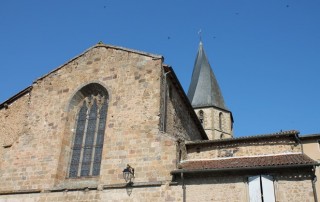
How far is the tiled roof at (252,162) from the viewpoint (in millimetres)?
9148

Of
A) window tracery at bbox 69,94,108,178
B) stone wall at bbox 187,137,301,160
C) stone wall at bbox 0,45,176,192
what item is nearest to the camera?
stone wall at bbox 187,137,301,160

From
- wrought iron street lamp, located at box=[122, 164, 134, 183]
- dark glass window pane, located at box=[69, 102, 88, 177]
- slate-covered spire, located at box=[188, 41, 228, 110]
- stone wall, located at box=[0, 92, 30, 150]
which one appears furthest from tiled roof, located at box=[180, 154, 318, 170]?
slate-covered spire, located at box=[188, 41, 228, 110]

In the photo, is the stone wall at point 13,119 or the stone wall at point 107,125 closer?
the stone wall at point 107,125

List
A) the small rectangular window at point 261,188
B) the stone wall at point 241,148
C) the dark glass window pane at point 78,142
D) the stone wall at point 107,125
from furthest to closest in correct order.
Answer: the dark glass window pane at point 78,142 < the stone wall at point 107,125 < the stone wall at point 241,148 < the small rectangular window at point 261,188

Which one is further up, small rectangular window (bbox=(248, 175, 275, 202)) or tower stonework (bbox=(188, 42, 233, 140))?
tower stonework (bbox=(188, 42, 233, 140))

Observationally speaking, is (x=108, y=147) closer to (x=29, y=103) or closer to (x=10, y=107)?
(x=29, y=103)

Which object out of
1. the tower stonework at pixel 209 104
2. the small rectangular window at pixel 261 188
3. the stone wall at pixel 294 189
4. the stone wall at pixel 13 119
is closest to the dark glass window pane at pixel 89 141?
the stone wall at pixel 13 119

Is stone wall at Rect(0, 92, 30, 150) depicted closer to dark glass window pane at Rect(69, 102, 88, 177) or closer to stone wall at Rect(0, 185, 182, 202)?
dark glass window pane at Rect(69, 102, 88, 177)

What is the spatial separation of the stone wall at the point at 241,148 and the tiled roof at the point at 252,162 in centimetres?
33

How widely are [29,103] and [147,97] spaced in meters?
4.79

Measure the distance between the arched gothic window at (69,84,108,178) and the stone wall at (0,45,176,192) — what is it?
25 cm

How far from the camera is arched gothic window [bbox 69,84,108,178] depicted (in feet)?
38.4

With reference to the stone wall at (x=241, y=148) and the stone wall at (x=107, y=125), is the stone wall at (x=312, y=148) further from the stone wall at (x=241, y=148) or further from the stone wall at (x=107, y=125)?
the stone wall at (x=107, y=125)

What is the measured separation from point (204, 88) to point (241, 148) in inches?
781
